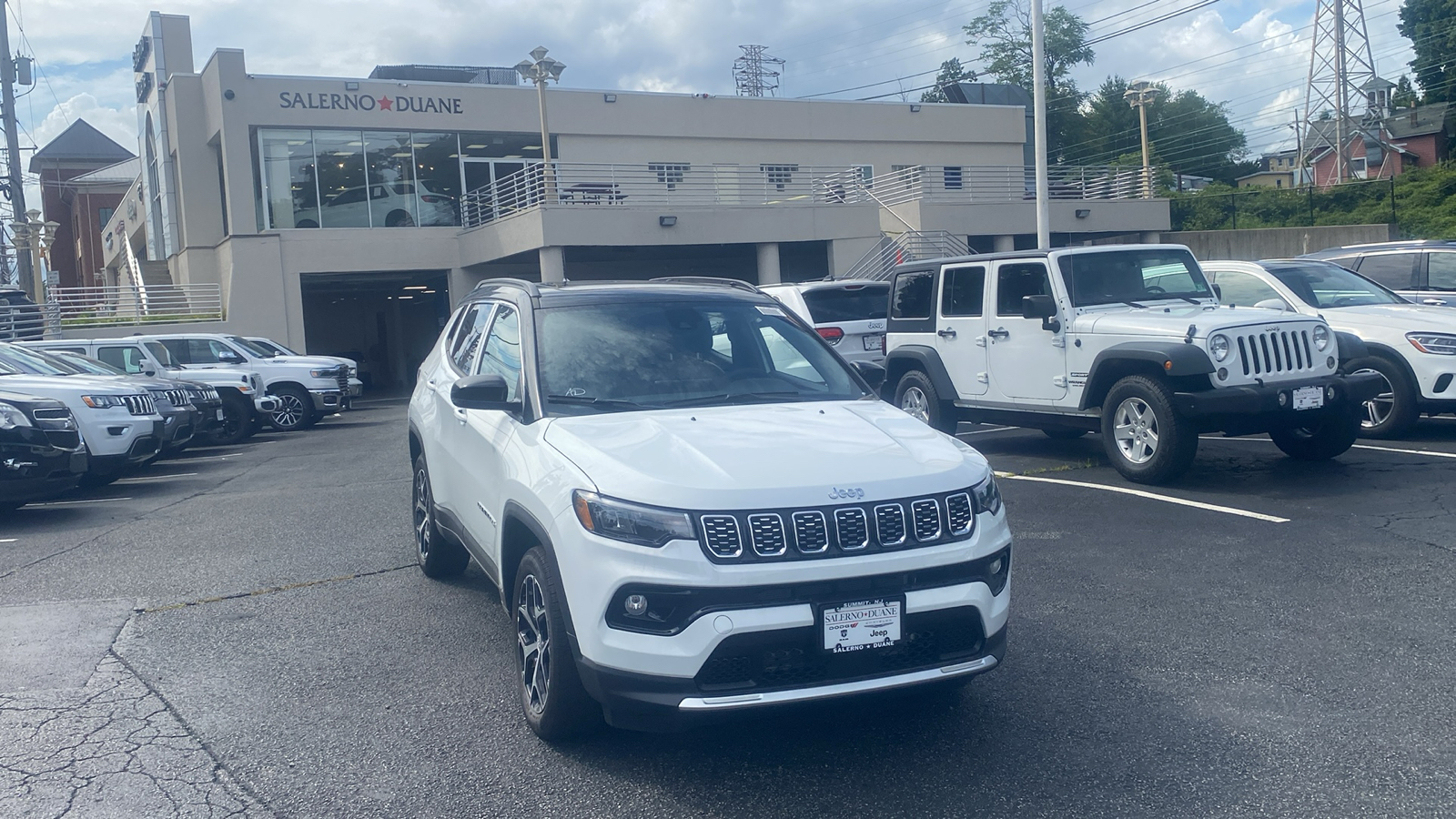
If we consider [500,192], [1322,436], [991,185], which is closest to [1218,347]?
[1322,436]

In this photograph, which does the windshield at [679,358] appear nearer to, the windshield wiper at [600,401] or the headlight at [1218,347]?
the windshield wiper at [600,401]

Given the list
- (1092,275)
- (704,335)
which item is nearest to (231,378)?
(1092,275)

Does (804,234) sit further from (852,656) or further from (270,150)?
(852,656)

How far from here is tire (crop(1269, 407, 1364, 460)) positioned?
9.31 meters

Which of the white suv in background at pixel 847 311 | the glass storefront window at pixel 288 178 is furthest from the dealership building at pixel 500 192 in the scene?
the white suv in background at pixel 847 311

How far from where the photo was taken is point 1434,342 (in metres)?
10.3

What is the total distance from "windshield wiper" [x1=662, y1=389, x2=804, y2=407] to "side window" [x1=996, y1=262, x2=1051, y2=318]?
5.54m

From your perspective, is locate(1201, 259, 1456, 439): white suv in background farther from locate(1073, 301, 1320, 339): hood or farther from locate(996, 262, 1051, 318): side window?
locate(996, 262, 1051, 318): side window

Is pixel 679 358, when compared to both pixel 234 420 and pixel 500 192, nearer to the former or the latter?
pixel 234 420

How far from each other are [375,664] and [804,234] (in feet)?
82.4

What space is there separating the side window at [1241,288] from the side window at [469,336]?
7.74 m

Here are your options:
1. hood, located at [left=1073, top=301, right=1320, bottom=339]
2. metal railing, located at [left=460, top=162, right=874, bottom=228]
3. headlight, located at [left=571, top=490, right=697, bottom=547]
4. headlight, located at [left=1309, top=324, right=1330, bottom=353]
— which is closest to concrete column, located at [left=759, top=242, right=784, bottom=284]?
metal railing, located at [left=460, top=162, right=874, bottom=228]

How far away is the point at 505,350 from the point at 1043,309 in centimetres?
550

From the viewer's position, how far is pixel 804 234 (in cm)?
2973
